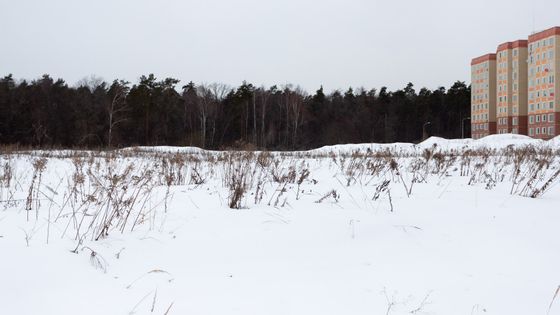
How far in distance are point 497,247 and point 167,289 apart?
86.8 inches

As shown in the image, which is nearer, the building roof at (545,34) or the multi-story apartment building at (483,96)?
the building roof at (545,34)

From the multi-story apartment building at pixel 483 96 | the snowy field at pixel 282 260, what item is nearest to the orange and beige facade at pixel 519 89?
the multi-story apartment building at pixel 483 96

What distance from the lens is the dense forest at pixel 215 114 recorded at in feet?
119

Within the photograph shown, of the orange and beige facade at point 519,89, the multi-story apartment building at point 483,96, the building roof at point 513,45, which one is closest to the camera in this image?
the orange and beige facade at point 519,89

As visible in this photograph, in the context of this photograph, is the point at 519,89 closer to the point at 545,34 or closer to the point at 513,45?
the point at 513,45

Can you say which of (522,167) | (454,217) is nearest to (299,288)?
(454,217)

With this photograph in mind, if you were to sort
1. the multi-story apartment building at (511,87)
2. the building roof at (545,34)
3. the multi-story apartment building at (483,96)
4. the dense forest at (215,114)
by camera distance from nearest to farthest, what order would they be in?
the dense forest at (215,114) < the building roof at (545,34) < the multi-story apartment building at (511,87) < the multi-story apartment building at (483,96)

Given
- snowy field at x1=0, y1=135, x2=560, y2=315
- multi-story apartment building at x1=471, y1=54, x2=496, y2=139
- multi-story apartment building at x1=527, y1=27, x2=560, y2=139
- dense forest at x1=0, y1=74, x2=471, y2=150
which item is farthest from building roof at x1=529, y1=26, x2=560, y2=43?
snowy field at x1=0, y1=135, x2=560, y2=315

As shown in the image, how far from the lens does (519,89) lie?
4950cm

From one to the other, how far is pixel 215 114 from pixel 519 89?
37.4 metres

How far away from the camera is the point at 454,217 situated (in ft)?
11.5

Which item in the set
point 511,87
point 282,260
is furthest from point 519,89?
point 282,260

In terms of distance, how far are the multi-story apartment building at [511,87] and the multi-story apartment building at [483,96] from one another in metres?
1.00

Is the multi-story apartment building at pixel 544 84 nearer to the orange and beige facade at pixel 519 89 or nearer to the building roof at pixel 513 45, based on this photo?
the orange and beige facade at pixel 519 89
